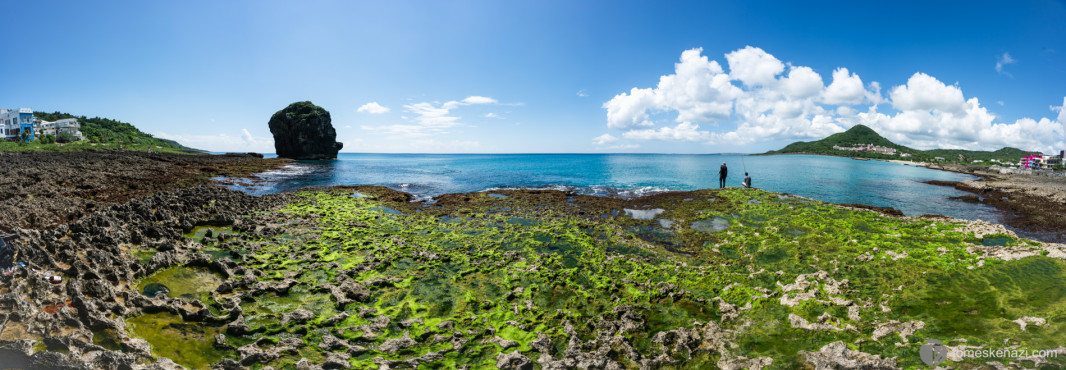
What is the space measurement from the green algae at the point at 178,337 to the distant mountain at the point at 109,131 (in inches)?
4307

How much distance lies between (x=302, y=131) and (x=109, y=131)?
44.9 m

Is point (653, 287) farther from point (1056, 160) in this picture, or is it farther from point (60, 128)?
point (1056, 160)

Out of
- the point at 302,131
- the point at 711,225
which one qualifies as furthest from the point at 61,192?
the point at 302,131

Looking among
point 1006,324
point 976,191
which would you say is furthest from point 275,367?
point 976,191

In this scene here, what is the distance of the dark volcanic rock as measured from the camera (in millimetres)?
106188

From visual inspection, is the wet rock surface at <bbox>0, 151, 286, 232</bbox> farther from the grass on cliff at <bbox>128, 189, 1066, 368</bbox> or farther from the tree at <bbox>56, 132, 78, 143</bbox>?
the tree at <bbox>56, 132, 78, 143</bbox>

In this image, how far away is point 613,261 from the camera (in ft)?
38.1

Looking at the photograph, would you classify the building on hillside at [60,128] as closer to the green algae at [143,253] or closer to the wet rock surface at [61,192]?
the wet rock surface at [61,192]

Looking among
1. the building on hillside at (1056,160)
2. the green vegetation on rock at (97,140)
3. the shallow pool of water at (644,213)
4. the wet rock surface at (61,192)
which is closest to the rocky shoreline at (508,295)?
the wet rock surface at (61,192)

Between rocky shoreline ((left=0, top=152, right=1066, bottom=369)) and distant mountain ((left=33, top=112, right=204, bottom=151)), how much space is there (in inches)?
4154

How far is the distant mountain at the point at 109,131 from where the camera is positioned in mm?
82031

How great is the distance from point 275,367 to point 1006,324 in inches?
529

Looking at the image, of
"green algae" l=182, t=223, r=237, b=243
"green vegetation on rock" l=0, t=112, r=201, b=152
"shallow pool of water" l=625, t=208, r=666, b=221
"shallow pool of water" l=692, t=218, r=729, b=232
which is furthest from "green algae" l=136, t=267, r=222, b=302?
"green vegetation on rock" l=0, t=112, r=201, b=152

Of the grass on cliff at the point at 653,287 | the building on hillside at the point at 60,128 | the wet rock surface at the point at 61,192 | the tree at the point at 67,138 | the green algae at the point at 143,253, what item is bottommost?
the grass on cliff at the point at 653,287
